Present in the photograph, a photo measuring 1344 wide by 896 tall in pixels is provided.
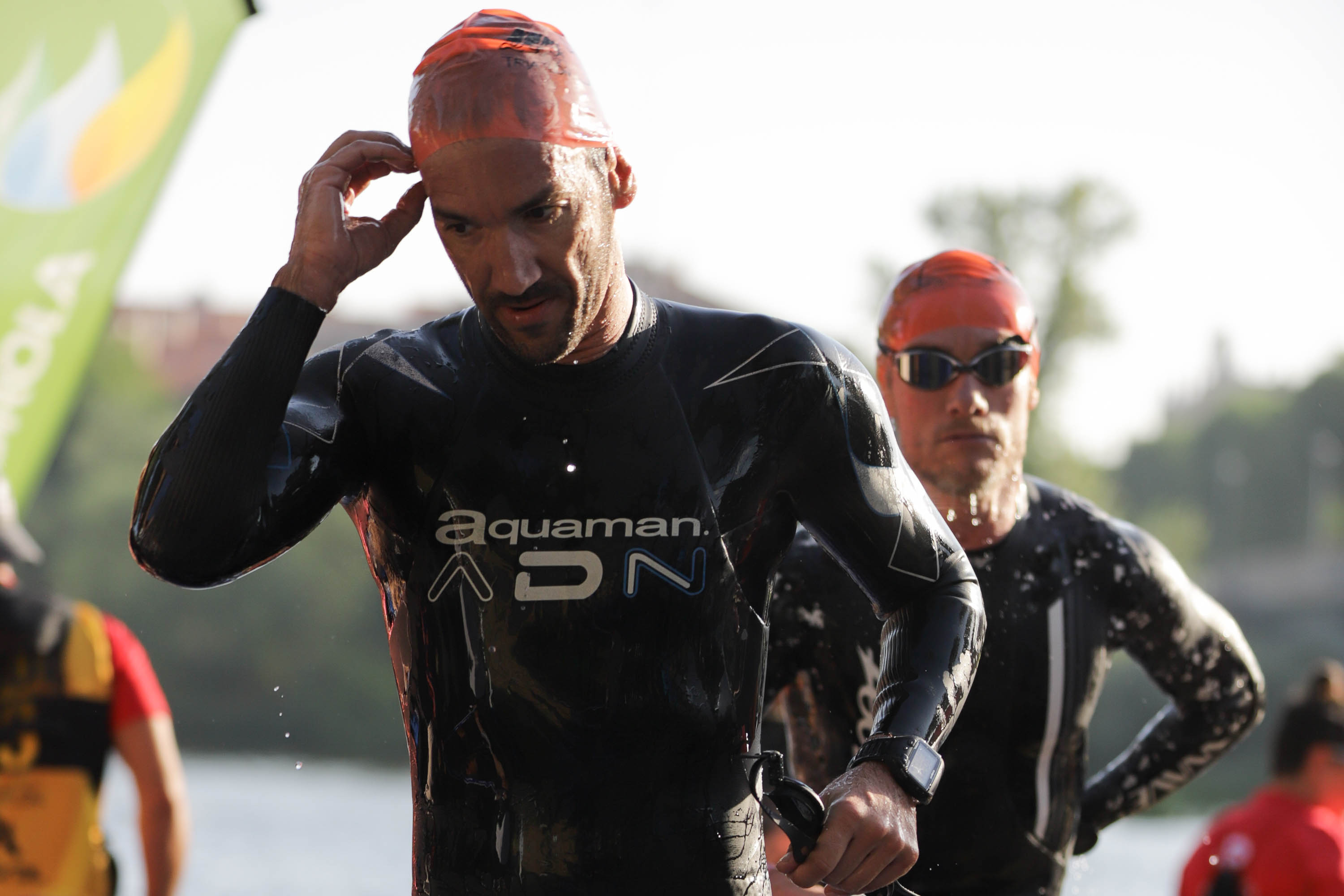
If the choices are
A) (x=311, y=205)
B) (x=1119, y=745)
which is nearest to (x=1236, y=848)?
(x=311, y=205)

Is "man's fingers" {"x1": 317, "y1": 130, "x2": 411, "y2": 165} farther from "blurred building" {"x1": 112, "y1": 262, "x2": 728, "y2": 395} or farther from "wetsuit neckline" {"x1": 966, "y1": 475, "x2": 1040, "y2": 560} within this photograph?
"blurred building" {"x1": 112, "y1": 262, "x2": 728, "y2": 395}

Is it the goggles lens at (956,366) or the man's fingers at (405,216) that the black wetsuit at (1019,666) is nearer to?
the goggles lens at (956,366)

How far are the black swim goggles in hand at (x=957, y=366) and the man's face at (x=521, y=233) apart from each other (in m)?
1.65

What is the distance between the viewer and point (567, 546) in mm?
2389

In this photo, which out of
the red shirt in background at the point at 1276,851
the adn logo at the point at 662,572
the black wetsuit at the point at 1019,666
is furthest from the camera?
the red shirt in background at the point at 1276,851

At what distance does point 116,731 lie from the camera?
17.7ft

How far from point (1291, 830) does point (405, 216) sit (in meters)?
4.49

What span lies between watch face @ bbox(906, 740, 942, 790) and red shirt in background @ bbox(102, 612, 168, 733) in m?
3.61

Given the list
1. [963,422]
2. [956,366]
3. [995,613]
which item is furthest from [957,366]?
[995,613]

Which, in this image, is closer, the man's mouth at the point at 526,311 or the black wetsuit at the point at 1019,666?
the man's mouth at the point at 526,311

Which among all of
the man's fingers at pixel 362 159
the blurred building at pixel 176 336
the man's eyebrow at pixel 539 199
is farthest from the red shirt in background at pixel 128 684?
the blurred building at pixel 176 336

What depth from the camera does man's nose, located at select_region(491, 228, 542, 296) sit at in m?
2.26

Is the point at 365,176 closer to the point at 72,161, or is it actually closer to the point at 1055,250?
the point at 72,161

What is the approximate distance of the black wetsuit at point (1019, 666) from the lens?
361 centimetres
